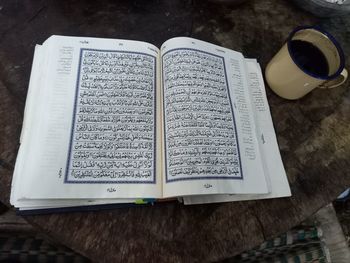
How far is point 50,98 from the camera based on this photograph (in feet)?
1.58

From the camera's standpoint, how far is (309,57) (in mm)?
547

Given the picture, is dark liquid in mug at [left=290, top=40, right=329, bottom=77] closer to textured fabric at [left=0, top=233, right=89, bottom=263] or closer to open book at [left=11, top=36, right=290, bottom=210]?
open book at [left=11, top=36, right=290, bottom=210]

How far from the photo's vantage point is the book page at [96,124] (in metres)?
0.44

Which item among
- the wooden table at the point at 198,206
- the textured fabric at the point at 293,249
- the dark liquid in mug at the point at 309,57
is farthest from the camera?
the textured fabric at the point at 293,249

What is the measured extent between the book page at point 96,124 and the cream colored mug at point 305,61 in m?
0.24

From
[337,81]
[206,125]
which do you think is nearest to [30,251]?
[206,125]

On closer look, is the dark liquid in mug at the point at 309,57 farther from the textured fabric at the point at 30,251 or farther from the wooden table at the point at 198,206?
the textured fabric at the point at 30,251

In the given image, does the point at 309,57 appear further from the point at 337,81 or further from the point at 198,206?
the point at 198,206

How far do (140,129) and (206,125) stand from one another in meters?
0.11

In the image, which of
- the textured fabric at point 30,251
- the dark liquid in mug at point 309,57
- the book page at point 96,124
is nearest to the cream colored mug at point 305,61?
the dark liquid in mug at point 309,57

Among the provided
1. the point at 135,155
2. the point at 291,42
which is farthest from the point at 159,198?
the point at 291,42

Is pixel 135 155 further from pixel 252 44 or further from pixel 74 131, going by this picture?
pixel 252 44

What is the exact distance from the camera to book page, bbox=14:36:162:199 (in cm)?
44

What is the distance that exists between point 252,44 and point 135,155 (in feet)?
1.20
